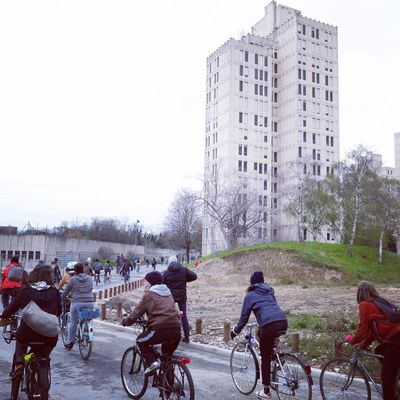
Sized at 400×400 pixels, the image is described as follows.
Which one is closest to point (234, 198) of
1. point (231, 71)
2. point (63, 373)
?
point (231, 71)

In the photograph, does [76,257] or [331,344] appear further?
[76,257]

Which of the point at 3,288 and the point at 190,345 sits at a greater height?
the point at 3,288

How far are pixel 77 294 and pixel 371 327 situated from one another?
249 inches

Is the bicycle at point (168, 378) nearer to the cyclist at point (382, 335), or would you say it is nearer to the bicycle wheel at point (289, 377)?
the bicycle wheel at point (289, 377)

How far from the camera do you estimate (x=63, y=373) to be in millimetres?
8500

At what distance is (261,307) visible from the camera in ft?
22.0

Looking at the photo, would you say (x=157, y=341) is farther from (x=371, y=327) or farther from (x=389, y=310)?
(x=389, y=310)

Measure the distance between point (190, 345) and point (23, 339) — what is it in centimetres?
684

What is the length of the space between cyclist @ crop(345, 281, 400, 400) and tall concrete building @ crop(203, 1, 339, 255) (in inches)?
3082

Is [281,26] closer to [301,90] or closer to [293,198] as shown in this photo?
[301,90]

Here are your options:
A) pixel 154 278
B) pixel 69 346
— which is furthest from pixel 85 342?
pixel 154 278

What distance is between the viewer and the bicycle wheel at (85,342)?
31.6ft

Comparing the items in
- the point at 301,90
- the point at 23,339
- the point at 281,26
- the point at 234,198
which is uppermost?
the point at 281,26

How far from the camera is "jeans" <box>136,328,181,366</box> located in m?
6.25
